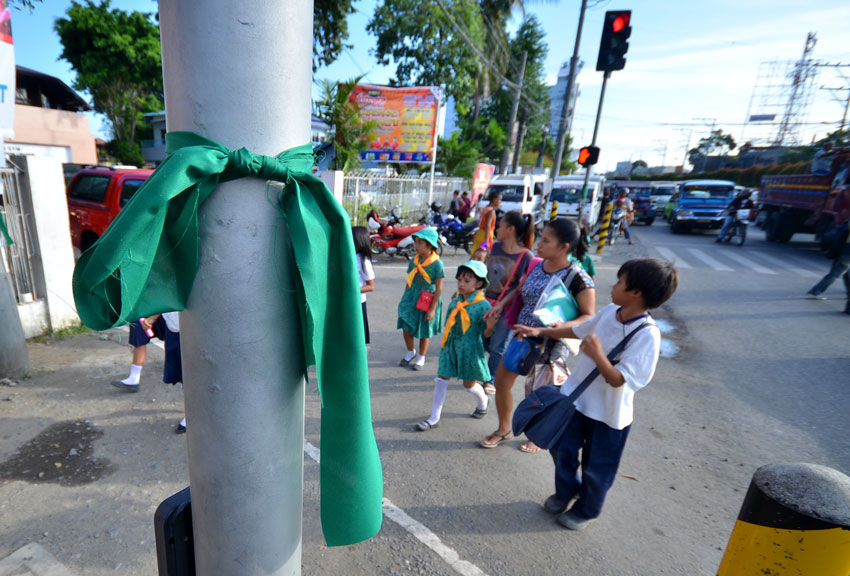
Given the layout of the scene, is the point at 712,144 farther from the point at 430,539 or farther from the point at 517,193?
the point at 430,539

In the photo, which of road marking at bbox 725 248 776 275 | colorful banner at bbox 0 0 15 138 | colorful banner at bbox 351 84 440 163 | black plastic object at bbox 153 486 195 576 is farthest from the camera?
colorful banner at bbox 351 84 440 163

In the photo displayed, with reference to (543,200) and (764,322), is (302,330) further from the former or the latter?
(543,200)

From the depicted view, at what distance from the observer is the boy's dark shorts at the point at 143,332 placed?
3.66 m

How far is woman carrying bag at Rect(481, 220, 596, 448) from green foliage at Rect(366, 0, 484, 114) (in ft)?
68.8

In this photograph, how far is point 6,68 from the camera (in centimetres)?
360

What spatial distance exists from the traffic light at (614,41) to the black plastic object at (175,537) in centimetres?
890

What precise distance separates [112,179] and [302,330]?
26.9 feet

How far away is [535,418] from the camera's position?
2646mm

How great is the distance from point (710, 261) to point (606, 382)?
12.1 meters

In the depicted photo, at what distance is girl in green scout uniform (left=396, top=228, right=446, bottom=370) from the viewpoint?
446 cm

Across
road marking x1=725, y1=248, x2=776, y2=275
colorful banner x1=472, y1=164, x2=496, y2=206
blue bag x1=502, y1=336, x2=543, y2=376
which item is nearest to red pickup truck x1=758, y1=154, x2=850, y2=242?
road marking x1=725, y1=248, x2=776, y2=275

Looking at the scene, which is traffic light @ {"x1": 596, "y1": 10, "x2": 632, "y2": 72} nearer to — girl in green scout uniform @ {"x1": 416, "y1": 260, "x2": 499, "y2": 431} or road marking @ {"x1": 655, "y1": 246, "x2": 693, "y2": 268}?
road marking @ {"x1": 655, "y1": 246, "x2": 693, "y2": 268}

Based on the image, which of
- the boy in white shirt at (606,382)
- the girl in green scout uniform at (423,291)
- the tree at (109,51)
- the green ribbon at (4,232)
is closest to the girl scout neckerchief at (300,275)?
the boy in white shirt at (606,382)

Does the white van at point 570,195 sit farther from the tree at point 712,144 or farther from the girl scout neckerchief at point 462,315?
the tree at point 712,144
